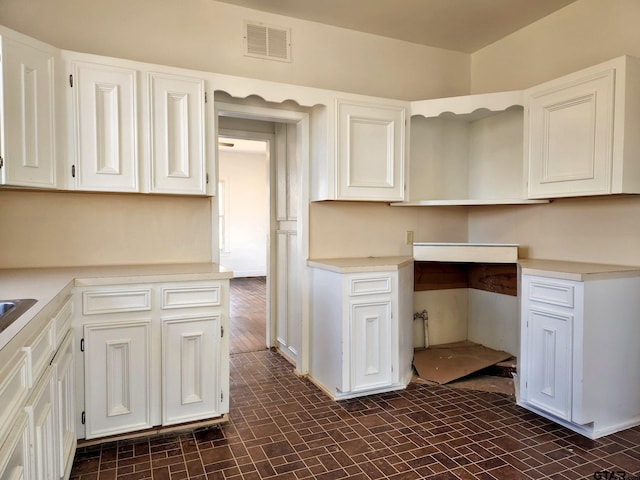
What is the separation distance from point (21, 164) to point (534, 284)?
2.87 meters

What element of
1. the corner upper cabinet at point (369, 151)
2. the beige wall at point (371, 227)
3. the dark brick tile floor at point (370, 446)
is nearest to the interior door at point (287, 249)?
the beige wall at point (371, 227)

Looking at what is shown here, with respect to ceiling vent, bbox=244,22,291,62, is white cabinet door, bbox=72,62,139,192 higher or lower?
lower

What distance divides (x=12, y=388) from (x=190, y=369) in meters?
1.31

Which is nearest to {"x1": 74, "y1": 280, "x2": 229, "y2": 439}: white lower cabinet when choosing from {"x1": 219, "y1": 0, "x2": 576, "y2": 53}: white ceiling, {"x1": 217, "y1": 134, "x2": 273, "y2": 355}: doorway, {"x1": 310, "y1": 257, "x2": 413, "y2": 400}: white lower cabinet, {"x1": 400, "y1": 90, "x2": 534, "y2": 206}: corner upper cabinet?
{"x1": 310, "y1": 257, "x2": 413, "y2": 400}: white lower cabinet

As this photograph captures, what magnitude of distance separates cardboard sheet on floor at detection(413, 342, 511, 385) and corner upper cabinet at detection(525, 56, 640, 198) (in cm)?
135

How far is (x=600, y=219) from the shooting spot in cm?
274

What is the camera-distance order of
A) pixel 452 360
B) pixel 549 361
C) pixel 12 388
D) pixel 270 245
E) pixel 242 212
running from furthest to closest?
pixel 242 212
pixel 270 245
pixel 452 360
pixel 549 361
pixel 12 388

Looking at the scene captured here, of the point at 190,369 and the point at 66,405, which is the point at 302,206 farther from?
the point at 66,405

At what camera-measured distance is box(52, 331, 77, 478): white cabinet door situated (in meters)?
1.68

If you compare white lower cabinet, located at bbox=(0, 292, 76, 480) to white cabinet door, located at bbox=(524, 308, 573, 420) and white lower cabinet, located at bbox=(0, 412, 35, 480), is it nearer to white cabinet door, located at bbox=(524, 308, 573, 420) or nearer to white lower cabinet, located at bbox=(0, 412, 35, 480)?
white lower cabinet, located at bbox=(0, 412, 35, 480)

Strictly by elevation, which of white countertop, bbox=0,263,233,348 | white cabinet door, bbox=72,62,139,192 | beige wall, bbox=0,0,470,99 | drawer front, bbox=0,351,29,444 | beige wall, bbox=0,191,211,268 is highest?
beige wall, bbox=0,0,470,99

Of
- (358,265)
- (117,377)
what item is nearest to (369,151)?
(358,265)

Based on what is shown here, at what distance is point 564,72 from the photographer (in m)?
3.02

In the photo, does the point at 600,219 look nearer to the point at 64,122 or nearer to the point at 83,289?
the point at 83,289
